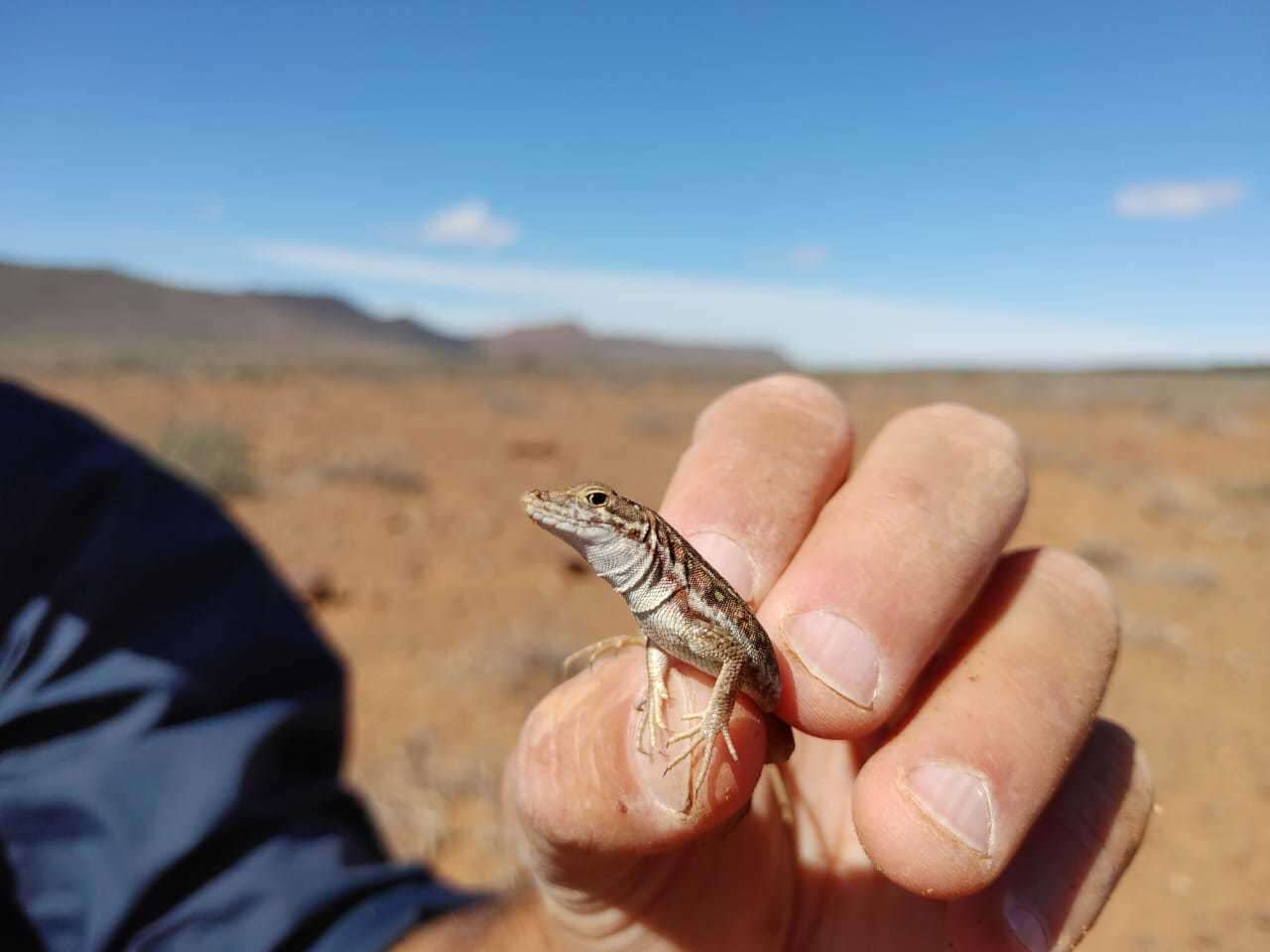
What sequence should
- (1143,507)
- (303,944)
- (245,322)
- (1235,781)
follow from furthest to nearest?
1. (245,322)
2. (1143,507)
3. (1235,781)
4. (303,944)

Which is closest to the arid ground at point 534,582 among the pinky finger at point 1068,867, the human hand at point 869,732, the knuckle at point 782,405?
the human hand at point 869,732

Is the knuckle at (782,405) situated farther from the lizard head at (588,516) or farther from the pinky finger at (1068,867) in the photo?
the pinky finger at (1068,867)

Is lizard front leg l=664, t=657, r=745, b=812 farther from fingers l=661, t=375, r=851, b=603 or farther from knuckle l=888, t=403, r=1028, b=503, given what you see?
knuckle l=888, t=403, r=1028, b=503

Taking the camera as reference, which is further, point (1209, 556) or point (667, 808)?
point (1209, 556)

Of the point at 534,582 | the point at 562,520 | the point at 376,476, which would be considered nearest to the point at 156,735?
the point at 562,520

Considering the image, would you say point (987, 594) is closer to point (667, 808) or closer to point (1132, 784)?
point (1132, 784)

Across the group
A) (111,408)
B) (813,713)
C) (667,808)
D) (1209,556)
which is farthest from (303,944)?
(111,408)
